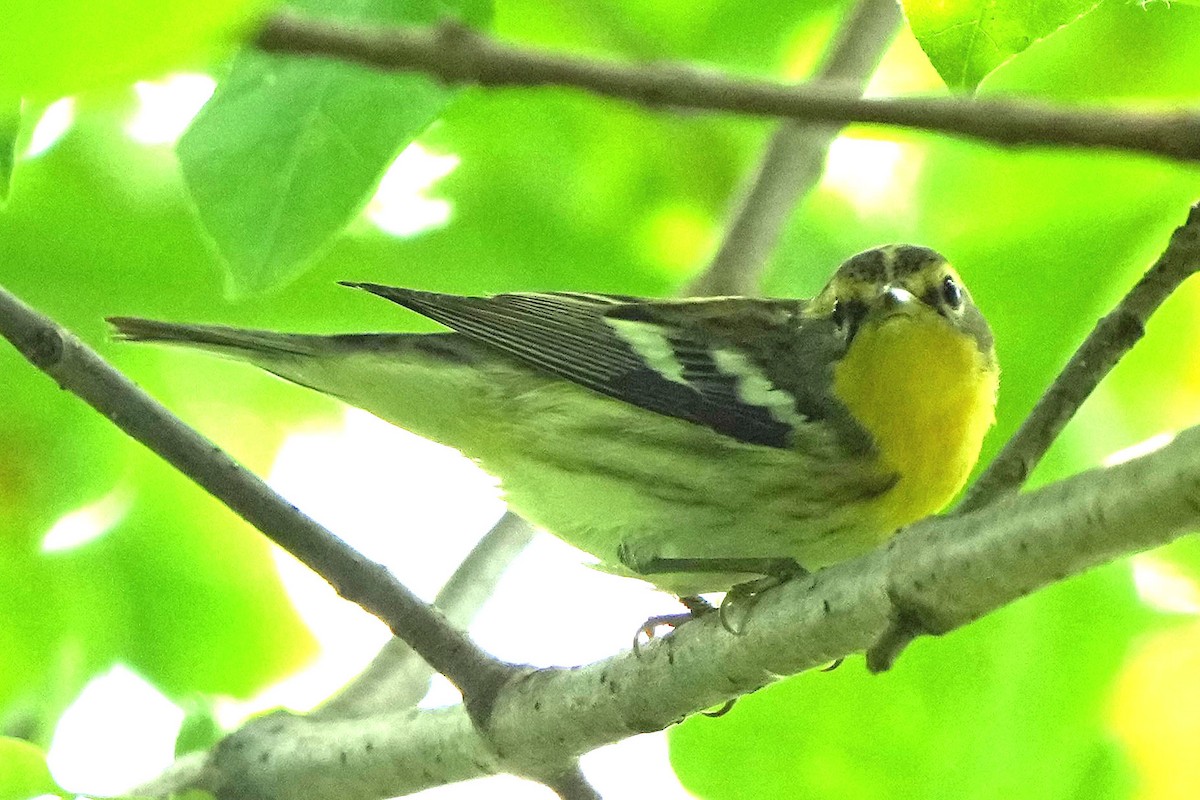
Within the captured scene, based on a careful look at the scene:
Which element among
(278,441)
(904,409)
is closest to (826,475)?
(904,409)

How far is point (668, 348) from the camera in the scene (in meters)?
3.75

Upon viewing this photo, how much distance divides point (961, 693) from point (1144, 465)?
1349 mm

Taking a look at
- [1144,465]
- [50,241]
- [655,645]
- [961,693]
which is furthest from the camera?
[50,241]

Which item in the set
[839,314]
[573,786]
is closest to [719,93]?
[573,786]

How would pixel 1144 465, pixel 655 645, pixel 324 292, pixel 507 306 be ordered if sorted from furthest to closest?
pixel 507 306, pixel 324 292, pixel 655 645, pixel 1144 465

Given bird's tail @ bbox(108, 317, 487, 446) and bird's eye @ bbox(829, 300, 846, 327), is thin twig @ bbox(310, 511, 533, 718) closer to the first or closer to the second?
bird's tail @ bbox(108, 317, 487, 446)

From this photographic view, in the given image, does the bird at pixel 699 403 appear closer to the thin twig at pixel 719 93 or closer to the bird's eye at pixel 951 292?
the bird's eye at pixel 951 292

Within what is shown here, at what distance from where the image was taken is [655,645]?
7.54 ft

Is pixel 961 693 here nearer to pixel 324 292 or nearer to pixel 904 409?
pixel 904 409

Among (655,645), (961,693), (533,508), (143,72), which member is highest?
(533,508)

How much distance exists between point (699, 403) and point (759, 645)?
4.90ft

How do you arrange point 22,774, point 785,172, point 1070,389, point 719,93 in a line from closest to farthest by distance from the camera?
1. point 719,93
2. point 22,774
3. point 1070,389
4. point 785,172

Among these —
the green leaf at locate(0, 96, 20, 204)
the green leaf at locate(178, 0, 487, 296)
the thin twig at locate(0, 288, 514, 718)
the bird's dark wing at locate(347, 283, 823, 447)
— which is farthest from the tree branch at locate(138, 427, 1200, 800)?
the green leaf at locate(0, 96, 20, 204)

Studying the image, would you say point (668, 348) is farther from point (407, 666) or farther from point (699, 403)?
point (407, 666)
